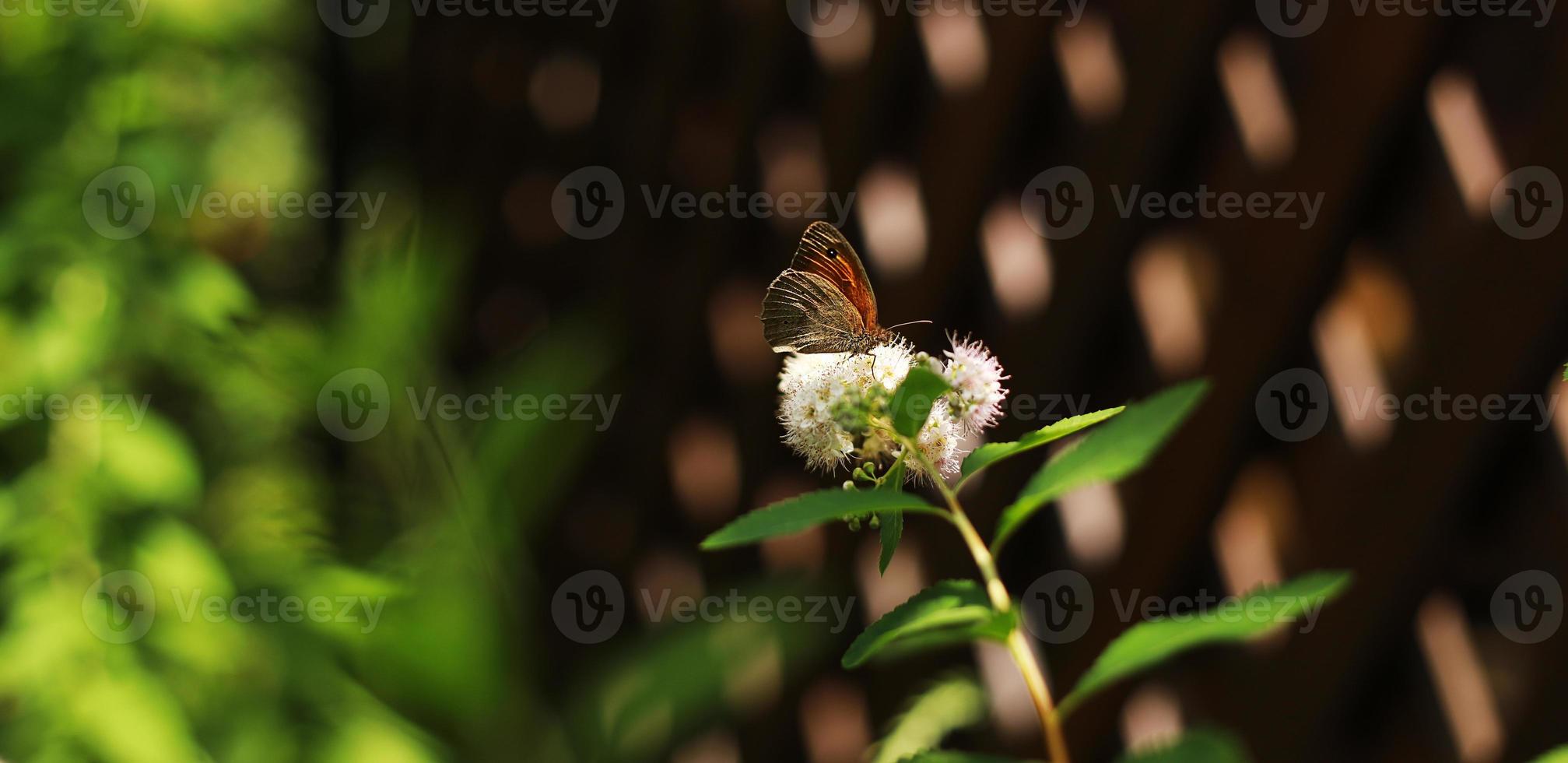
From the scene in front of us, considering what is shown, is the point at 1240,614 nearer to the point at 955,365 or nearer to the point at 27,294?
the point at 955,365
